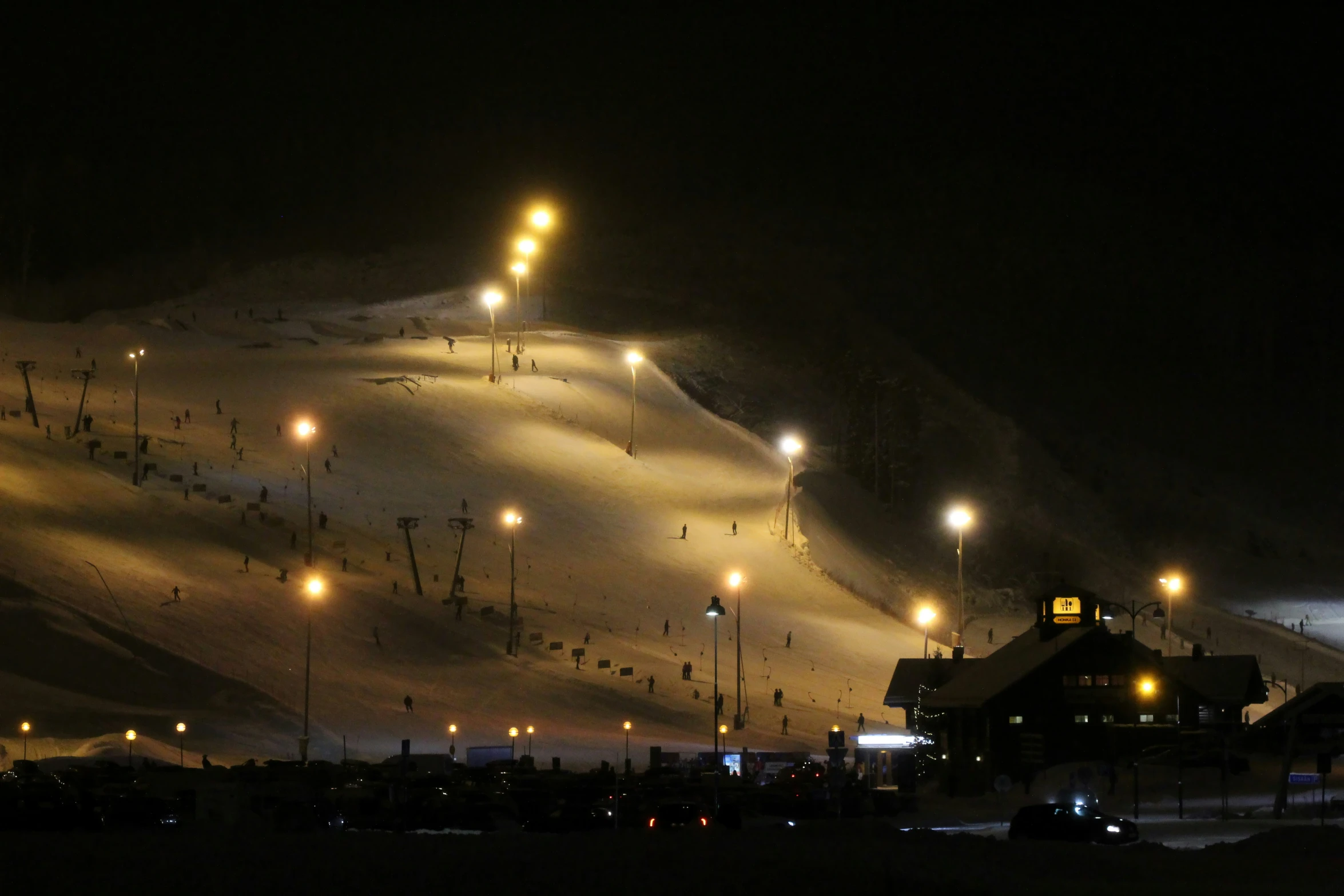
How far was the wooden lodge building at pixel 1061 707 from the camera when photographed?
3831 cm

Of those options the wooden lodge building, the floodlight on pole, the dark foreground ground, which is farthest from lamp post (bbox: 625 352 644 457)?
the dark foreground ground

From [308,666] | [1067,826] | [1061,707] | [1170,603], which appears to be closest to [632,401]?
[1170,603]

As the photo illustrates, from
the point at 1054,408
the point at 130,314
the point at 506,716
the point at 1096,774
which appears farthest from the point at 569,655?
the point at 1054,408

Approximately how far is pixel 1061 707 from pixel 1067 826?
16.3 metres

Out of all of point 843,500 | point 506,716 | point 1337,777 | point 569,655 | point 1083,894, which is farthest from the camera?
point 843,500

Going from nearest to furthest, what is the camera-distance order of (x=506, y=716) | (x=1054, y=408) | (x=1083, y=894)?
(x=1083, y=894) → (x=506, y=716) → (x=1054, y=408)

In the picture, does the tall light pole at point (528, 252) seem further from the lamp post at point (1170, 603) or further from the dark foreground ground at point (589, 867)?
the dark foreground ground at point (589, 867)

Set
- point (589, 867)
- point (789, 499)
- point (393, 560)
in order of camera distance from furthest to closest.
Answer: point (789, 499)
point (393, 560)
point (589, 867)

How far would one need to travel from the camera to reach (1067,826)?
23062mm

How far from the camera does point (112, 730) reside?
3784 centimetres

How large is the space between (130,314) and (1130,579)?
70777mm

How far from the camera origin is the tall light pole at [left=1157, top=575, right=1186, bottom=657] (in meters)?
57.9

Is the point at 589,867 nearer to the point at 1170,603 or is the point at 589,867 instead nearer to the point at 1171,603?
the point at 1170,603

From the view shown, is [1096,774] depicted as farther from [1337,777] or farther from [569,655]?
[569,655]
